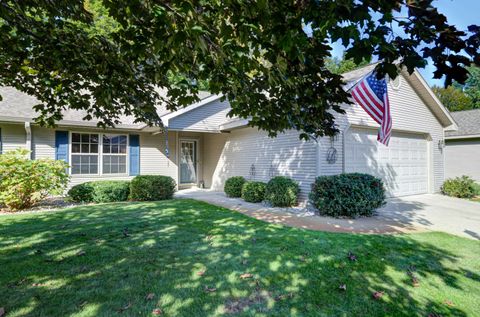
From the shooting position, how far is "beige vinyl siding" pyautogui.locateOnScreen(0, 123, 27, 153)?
32.6 feet

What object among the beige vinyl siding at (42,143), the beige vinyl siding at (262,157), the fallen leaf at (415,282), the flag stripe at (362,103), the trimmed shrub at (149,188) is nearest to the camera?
the fallen leaf at (415,282)

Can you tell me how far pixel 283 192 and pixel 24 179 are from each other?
7586mm

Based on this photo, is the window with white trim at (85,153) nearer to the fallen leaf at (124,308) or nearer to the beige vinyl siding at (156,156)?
the beige vinyl siding at (156,156)

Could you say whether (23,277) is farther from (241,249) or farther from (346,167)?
(346,167)

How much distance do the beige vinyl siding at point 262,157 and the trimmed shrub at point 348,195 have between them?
48.8 inches

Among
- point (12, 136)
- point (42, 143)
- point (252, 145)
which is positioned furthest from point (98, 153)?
point (252, 145)

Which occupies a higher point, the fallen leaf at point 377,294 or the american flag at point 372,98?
the american flag at point 372,98

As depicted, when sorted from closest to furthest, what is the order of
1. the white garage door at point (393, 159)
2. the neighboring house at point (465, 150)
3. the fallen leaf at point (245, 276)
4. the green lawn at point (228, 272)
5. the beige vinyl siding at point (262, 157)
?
the green lawn at point (228, 272) < the fallen leaf at point (245, 276) < the beige vinyl siding at point (262, 157) < the white garage door at point (393, 159) < the neighboring house at point (465, 150)

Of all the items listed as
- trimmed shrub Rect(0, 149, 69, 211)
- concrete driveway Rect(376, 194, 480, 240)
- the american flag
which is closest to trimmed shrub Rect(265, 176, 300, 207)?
concrete driveway Rect(376, 194, 480, 240)

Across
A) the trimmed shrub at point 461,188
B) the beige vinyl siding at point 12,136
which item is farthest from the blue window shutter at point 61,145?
the trimmed shrub at point 461,188

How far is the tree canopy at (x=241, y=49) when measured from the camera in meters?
1.90

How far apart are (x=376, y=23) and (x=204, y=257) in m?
3.67

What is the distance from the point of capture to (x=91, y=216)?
23.3ft

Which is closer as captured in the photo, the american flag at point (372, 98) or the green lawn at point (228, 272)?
the green lawn at point (228, 272)
